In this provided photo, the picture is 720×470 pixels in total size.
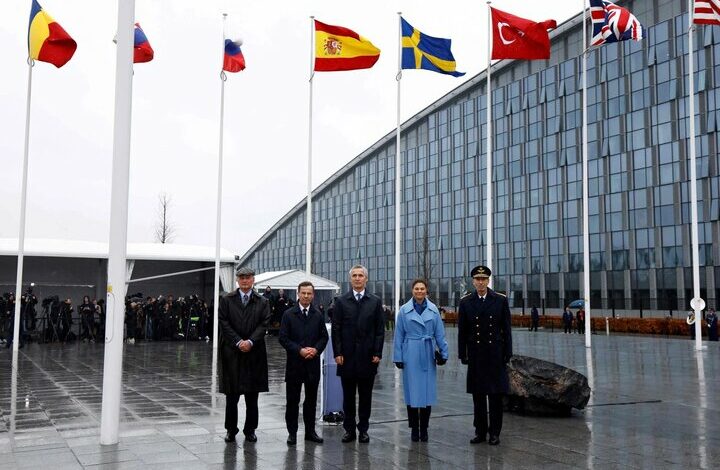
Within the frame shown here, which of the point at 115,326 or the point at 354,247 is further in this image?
the point at 354,247

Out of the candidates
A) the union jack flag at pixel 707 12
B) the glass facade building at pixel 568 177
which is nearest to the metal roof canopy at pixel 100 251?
the union jack flag at pixel 707 12

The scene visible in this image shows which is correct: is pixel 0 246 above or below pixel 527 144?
below

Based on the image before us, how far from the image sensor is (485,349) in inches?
293

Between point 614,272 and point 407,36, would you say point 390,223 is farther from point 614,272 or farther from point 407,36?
point 407,36

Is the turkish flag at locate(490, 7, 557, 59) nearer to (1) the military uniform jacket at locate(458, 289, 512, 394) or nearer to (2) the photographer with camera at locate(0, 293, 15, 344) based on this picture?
(1) the military uniform jacket at locate(458, 289, 512, 394)

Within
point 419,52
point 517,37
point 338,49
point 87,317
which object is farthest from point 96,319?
point 517,37

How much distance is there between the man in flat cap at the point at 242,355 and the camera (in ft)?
23.8

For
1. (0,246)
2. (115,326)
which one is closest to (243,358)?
(115,326)

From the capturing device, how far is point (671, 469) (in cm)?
611

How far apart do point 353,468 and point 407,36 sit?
13.6 meters

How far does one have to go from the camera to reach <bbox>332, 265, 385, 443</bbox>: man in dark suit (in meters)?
7.29

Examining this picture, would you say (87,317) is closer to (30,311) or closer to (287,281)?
(30,311)

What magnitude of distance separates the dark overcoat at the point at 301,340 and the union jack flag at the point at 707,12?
16359 mm

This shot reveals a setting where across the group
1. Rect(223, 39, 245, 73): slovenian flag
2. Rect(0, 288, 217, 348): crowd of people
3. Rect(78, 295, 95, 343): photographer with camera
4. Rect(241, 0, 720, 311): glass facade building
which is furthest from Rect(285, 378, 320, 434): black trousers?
Rect(241, 0, 720, 311): glass facade building
